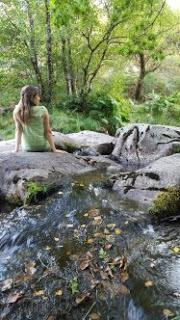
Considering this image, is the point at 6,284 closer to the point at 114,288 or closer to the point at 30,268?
the point at 30,268

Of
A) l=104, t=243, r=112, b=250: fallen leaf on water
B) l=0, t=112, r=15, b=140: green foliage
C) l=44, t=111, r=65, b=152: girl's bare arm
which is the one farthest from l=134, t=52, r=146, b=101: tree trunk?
l=104, t=243, r=112, b=250: fallen leaf on water

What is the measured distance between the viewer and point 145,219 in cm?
489

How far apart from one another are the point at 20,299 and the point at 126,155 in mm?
6076

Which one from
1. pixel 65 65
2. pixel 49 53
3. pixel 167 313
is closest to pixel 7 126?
pixel 49 53

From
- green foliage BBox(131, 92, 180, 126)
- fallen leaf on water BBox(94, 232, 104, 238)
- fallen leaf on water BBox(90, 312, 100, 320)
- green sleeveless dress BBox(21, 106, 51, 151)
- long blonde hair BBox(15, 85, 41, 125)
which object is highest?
long blonde hair BBox(15, 85, 41, 125)

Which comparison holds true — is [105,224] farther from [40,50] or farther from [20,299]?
[40,50]

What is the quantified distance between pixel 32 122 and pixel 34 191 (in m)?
1.81

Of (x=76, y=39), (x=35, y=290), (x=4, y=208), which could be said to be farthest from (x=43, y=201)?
(x=76, y=39)

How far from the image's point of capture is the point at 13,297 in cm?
347

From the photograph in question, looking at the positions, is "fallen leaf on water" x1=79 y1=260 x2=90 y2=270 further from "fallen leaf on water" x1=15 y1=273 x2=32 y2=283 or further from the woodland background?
the woodland background

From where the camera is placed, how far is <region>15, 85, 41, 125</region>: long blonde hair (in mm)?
6622

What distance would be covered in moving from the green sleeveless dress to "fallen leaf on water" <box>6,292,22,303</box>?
13.2 feet

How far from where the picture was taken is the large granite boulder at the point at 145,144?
8659 mm

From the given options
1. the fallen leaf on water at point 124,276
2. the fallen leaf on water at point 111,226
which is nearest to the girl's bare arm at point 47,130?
the fallen leaf on water at point 111,226
